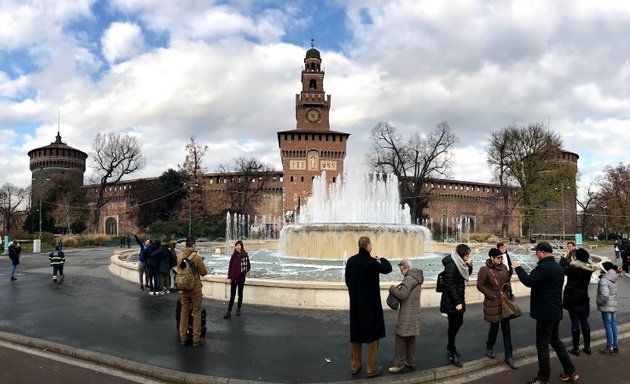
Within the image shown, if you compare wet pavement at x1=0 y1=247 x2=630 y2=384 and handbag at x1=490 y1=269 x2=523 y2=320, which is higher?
handbag at x1=490 y1=269 x2=523 y2=320

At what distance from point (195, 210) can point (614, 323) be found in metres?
48.6

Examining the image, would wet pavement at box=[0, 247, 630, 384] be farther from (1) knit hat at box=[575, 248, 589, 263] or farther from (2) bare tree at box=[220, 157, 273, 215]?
(2) bare tree at box=[220, 157, 273, 215]

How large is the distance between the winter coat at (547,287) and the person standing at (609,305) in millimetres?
1935

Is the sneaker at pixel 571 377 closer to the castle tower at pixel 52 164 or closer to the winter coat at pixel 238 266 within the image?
the winter coat at pixel 238 266

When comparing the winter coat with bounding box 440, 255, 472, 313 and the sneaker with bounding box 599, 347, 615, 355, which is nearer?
the winter coat with bounding box 440, 255, 472, 313

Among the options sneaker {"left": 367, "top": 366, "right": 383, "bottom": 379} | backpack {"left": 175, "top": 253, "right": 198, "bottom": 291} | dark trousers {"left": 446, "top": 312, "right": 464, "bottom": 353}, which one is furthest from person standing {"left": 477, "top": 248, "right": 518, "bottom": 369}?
backpack {"left": 175, "top": 253, "right": 198, "bottom": 291}

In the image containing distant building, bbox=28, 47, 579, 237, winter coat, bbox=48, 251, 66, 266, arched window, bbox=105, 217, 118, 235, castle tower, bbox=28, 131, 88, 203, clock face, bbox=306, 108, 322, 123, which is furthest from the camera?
castle tower, bbox=28, 131, 88, 203

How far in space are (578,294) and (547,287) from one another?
1.67 metres

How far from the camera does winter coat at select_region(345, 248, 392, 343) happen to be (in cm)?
533

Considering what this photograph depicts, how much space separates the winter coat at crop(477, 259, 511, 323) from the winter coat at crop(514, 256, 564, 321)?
21.1 inches

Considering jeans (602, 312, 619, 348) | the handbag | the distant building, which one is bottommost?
jeans (602, 312, 619, 348)

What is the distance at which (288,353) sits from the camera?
6473 mm

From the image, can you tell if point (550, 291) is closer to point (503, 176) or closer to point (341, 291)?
point (341, 291)

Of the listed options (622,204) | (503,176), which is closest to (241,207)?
(503,176)
